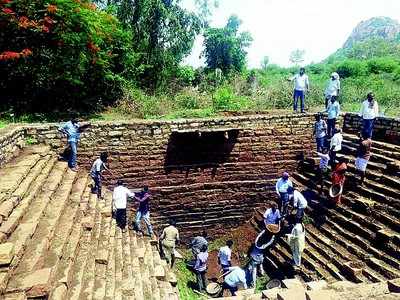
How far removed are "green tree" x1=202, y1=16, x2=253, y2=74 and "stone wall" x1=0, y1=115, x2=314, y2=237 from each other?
10.6m

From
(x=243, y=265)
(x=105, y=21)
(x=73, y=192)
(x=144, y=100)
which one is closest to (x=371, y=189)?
(x=243, y=265)

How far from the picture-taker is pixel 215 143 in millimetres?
10906

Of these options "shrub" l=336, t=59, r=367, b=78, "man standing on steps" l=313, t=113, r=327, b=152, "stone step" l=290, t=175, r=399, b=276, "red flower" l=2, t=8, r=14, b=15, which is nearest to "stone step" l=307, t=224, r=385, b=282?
"stone step" l=290, t=175, r=399, b=276

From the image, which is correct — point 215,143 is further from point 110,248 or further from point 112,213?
point 110,248

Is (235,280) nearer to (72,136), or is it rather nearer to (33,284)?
(33,284)

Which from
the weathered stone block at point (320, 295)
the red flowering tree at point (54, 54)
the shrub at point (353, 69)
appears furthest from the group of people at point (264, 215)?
the shrub at point (353, 69)

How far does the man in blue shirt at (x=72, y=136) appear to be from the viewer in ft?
30.8

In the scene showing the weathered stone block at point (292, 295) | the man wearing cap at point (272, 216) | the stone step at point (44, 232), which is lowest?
the man wearing cap at point (272, 216)

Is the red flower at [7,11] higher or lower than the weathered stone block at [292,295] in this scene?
higher

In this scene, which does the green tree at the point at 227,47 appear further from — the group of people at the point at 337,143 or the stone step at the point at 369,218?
the stone step at the point at 369,218

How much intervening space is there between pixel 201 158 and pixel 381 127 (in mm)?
5318

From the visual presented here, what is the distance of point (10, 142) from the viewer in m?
8.53

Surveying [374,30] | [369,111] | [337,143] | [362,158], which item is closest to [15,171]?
[337,143]

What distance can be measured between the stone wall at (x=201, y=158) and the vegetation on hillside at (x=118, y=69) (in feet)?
8.76
